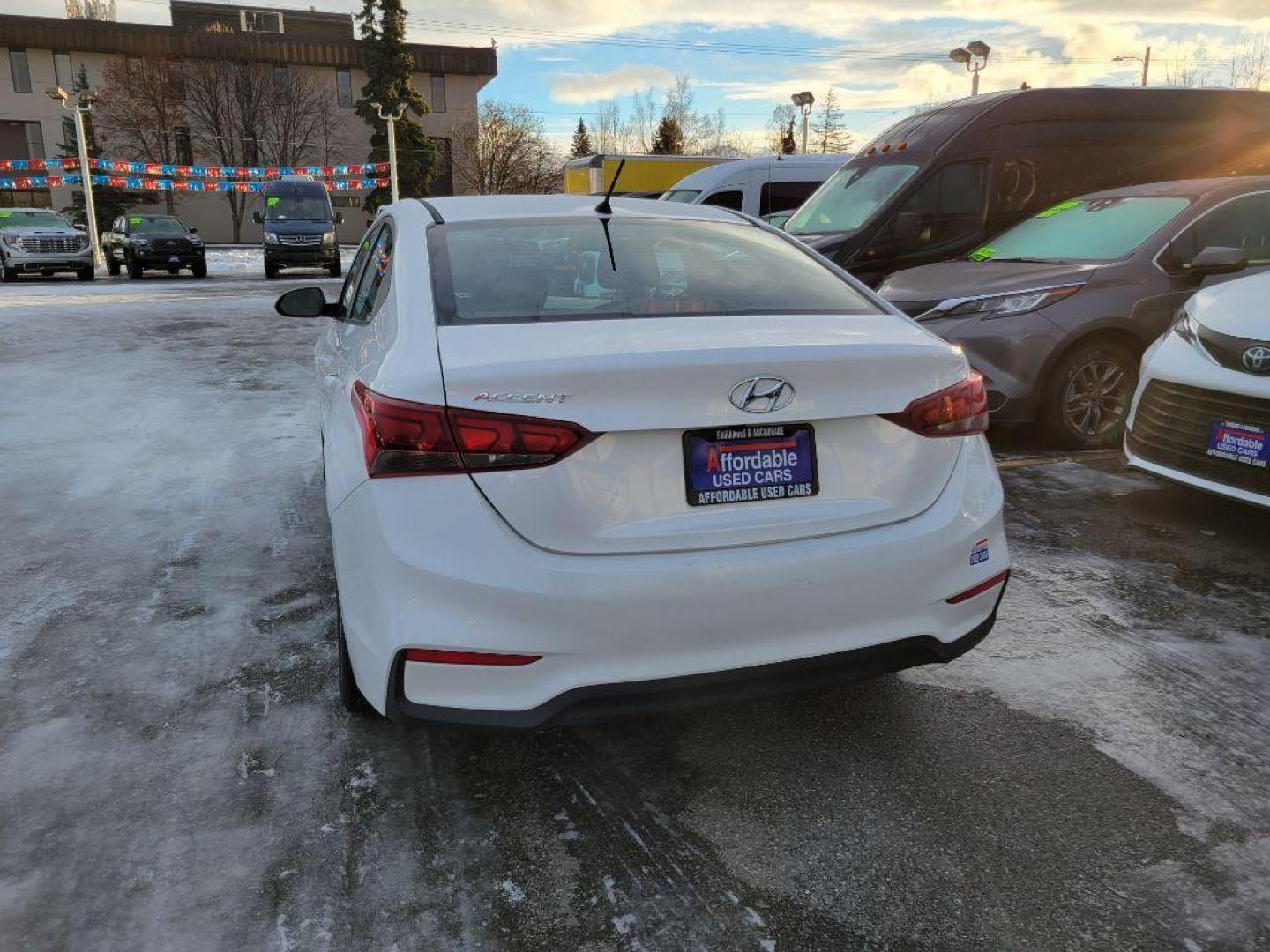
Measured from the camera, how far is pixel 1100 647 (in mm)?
3455

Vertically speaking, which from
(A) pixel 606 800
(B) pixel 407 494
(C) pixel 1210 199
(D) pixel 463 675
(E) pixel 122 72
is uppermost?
(E) pixel 122 72

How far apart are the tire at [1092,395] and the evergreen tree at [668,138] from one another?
63.0 meters

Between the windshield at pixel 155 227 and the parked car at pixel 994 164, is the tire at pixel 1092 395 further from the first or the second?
the windshield at pixel 155 227

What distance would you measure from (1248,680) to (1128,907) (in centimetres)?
142

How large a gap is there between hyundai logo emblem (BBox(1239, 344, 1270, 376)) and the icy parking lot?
0.84 metres

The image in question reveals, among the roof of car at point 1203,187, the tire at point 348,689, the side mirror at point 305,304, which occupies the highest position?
the roof of car at point 1203,187

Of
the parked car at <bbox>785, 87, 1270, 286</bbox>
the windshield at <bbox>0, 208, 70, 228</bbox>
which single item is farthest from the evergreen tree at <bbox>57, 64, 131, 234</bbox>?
the parked car at <bbox>785, 87, 1270, 286</bbox>

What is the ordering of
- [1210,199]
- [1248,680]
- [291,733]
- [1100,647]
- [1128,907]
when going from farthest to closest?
[1210,199]
[1100,647]
[1248,680]
[291,733]
[1128,907]

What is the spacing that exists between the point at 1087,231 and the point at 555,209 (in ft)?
16.3

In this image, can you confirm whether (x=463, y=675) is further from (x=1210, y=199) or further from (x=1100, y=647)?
(x=1210, y=199)

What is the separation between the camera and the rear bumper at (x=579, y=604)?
2160 millimetres

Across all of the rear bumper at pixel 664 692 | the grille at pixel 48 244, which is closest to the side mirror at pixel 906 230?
the rear bumper at pixel 664 692

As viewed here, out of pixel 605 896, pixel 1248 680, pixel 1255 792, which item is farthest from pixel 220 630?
pixel 1248 680

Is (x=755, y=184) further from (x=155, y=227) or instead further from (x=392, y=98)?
(x=392, y=98)
